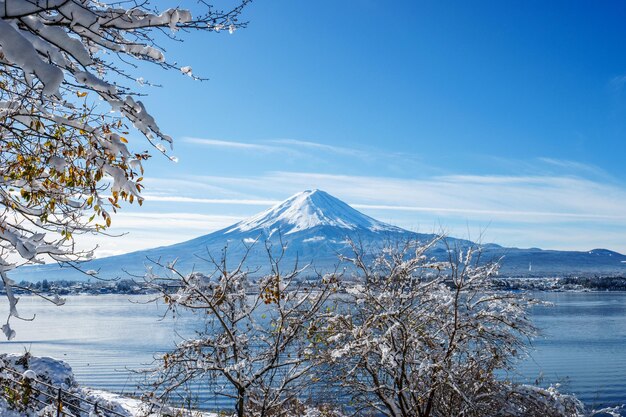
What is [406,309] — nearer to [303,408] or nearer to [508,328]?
[508,328]

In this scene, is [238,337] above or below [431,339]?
above

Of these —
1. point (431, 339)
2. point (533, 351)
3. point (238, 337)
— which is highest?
point (238, 337)

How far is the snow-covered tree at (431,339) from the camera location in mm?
10297

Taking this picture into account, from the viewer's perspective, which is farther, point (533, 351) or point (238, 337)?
point (533, 351)

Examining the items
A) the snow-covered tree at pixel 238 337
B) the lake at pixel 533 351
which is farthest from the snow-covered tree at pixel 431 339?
the lake at pixel 533 351

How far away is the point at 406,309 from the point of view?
36.1ft

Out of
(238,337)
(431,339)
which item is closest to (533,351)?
(431,339)

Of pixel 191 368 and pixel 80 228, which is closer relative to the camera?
pixel 80 228

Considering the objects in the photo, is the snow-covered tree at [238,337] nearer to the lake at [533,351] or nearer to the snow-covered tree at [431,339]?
the snow-covered tree at [431,339]

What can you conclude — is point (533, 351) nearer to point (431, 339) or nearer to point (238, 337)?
point (431, 339)

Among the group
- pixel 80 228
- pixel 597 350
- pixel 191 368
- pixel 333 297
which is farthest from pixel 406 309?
pixel 597 350

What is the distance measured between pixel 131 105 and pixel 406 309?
7.18 metres

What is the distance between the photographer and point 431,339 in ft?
35.4

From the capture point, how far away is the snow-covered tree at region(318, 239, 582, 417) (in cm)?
1030
